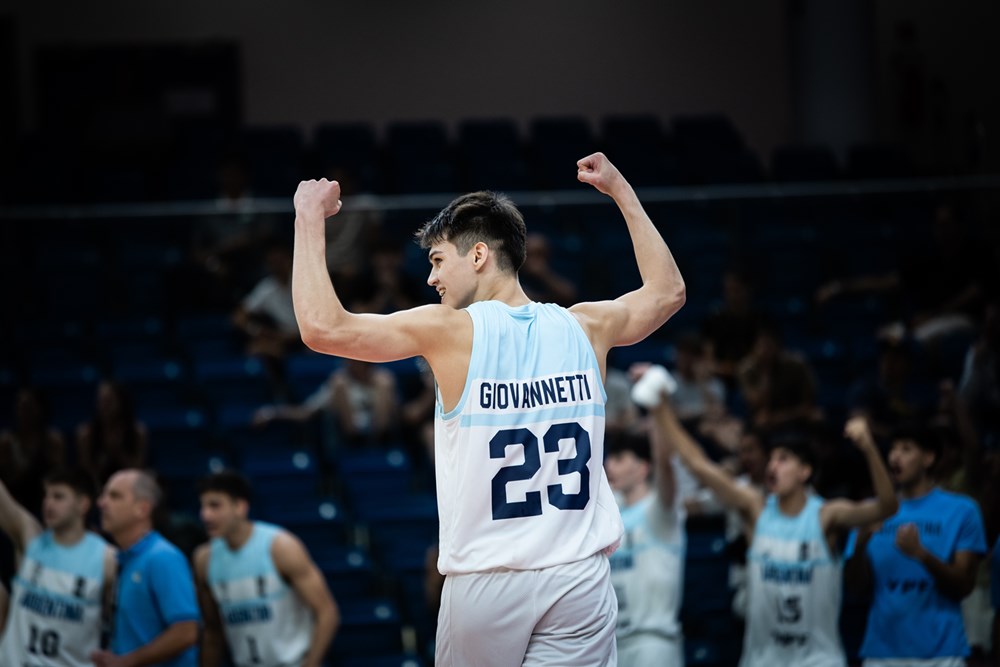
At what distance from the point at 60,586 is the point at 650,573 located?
2.84 meters

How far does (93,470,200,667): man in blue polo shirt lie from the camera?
6152 mm

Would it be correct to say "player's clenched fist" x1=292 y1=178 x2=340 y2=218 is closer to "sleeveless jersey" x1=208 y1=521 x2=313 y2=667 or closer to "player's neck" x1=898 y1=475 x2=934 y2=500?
"sleeveless jersey" x1=208 y1=521 x2=313 y2=667

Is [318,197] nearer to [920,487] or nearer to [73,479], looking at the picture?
[73,479]

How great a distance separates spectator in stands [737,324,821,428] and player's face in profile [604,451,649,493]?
1269 mm

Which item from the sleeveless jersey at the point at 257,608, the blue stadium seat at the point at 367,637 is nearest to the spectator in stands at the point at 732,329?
the blue stadium seat at the point at 367,637

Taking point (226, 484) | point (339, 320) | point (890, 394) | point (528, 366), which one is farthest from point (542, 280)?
point (339, 320)

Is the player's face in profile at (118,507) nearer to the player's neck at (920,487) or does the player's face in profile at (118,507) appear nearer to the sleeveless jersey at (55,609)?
the sleeveless jersey at (55,609)

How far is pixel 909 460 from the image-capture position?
21.5ft

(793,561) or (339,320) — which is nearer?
(339,320)

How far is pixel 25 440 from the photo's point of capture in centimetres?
834

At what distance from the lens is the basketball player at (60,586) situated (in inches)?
250

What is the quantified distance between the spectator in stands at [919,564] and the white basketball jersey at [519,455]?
312cm

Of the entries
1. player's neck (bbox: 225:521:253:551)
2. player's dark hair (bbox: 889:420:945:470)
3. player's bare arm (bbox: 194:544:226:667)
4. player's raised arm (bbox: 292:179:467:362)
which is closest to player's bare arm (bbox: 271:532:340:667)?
player's neck (bbox: 225:521:253:551)

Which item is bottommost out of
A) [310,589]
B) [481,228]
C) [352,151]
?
[310,589]
